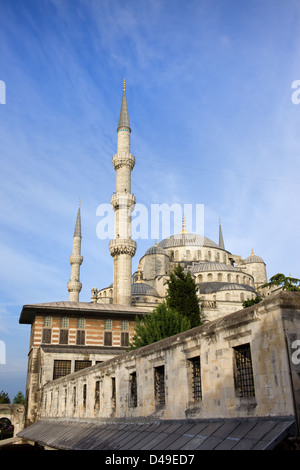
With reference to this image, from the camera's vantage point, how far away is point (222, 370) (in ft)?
26.0

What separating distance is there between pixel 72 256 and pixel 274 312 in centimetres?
4993

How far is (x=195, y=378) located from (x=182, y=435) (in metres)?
1.25

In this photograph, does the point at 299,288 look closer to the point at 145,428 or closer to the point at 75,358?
the point at 75,358

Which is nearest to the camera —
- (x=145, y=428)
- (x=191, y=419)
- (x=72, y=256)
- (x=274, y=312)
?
(x=274, y=312)

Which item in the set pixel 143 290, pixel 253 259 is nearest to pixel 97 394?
pixel 143 290

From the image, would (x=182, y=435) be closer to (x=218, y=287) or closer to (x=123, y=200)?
(x=123, y=200)

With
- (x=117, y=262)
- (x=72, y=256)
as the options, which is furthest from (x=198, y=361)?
(x=72, y=256)

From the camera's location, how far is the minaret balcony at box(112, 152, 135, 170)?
43500mm

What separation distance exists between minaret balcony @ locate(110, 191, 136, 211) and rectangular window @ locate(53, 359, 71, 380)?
60.5 feet

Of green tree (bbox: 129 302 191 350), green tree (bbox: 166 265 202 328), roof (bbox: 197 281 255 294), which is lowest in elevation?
green tree (bbox: 129 302 191 350)

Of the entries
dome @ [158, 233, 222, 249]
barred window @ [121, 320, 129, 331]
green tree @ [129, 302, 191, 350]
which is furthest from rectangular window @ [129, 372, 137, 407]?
dome @ [158, 233, 222, 249]

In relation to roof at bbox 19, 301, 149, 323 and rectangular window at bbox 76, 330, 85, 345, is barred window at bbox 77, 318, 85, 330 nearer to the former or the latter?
rectangular window at bbox 76, 330, 85, 345
